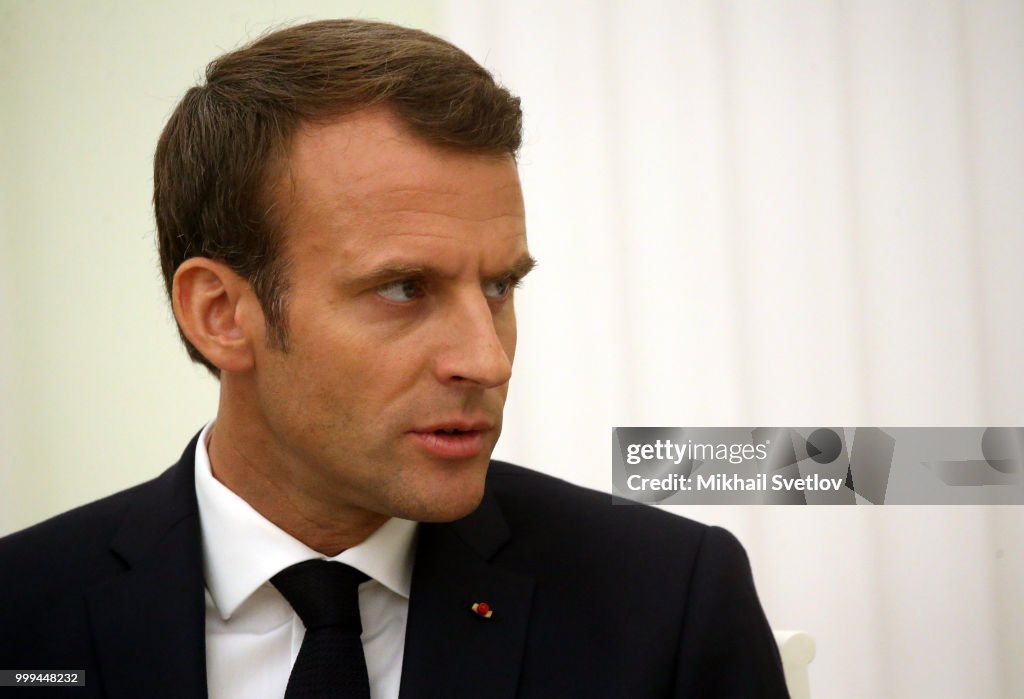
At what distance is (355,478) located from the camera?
1277 millimetres

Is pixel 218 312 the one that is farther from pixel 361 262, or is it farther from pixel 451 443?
pixel 451 443

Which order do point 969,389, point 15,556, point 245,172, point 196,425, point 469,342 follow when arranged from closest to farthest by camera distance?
point 469,342 → point 245,172 → point 15,556 → point 969,389 → point 196,425

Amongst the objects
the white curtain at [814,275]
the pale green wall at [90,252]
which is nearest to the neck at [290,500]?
the white curtain at [814,275]

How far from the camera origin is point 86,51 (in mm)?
2836

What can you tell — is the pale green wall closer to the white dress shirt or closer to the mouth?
the white dress shirt

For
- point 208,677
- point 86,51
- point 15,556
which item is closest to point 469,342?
point 208,677

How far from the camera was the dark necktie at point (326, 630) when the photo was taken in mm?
1269

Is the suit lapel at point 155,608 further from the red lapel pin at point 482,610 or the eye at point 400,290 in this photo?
the eye at point 400,290

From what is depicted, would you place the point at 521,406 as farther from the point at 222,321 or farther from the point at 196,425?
the point at 222,321

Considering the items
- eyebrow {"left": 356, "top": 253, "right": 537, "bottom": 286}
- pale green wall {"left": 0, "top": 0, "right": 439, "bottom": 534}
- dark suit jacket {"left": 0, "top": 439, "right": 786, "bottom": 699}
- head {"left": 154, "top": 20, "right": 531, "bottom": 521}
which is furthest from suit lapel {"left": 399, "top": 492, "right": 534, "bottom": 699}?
pale green wall {"left": 0, "top": 0, "right": 439, "bottom": 534}

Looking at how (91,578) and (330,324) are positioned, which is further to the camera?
(91,578)

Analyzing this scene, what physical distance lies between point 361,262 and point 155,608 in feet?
1.65

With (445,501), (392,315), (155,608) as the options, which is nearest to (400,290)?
(392,315)

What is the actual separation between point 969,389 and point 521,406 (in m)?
1.02
